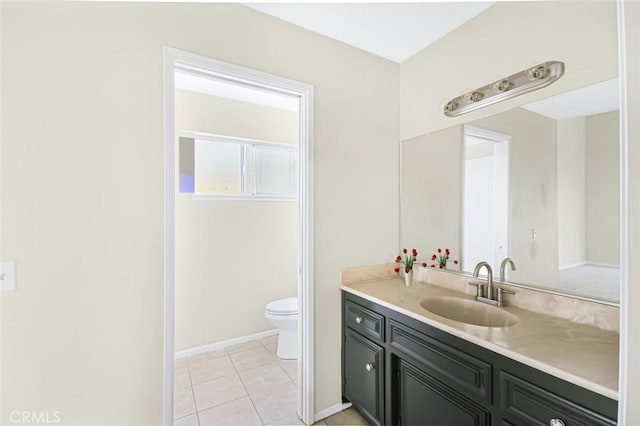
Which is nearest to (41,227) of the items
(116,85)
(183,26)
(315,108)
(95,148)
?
(95,148)

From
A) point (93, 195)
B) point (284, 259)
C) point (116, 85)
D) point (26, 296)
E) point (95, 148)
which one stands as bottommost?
point (284, 259)

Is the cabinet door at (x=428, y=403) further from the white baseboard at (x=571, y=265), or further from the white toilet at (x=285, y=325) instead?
the white toilet at (x=285, y=325)

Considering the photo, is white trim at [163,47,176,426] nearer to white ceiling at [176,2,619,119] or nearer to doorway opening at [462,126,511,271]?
white ceiling at [176,2,619,119]

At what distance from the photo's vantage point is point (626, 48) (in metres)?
0.61

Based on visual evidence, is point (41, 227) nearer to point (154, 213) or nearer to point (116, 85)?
point (154, 213)

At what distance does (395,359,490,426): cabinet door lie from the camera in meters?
1.11

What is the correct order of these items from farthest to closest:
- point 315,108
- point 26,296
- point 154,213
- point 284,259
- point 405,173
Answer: point 284,259
point 405,173
point 315,108
point 154,213
point 26,296

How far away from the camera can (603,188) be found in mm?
1217

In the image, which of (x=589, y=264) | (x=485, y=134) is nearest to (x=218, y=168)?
(x=485, y=134)

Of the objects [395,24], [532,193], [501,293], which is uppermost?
[395,24]

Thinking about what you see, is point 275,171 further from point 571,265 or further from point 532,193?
point 571,265

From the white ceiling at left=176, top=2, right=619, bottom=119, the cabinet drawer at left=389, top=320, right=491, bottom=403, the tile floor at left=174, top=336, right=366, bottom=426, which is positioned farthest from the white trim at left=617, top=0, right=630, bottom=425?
the tile floor at left=174, top=336, right=366, bottom=426

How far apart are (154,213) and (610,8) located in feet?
7.23

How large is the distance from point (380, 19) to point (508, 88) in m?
0.84
